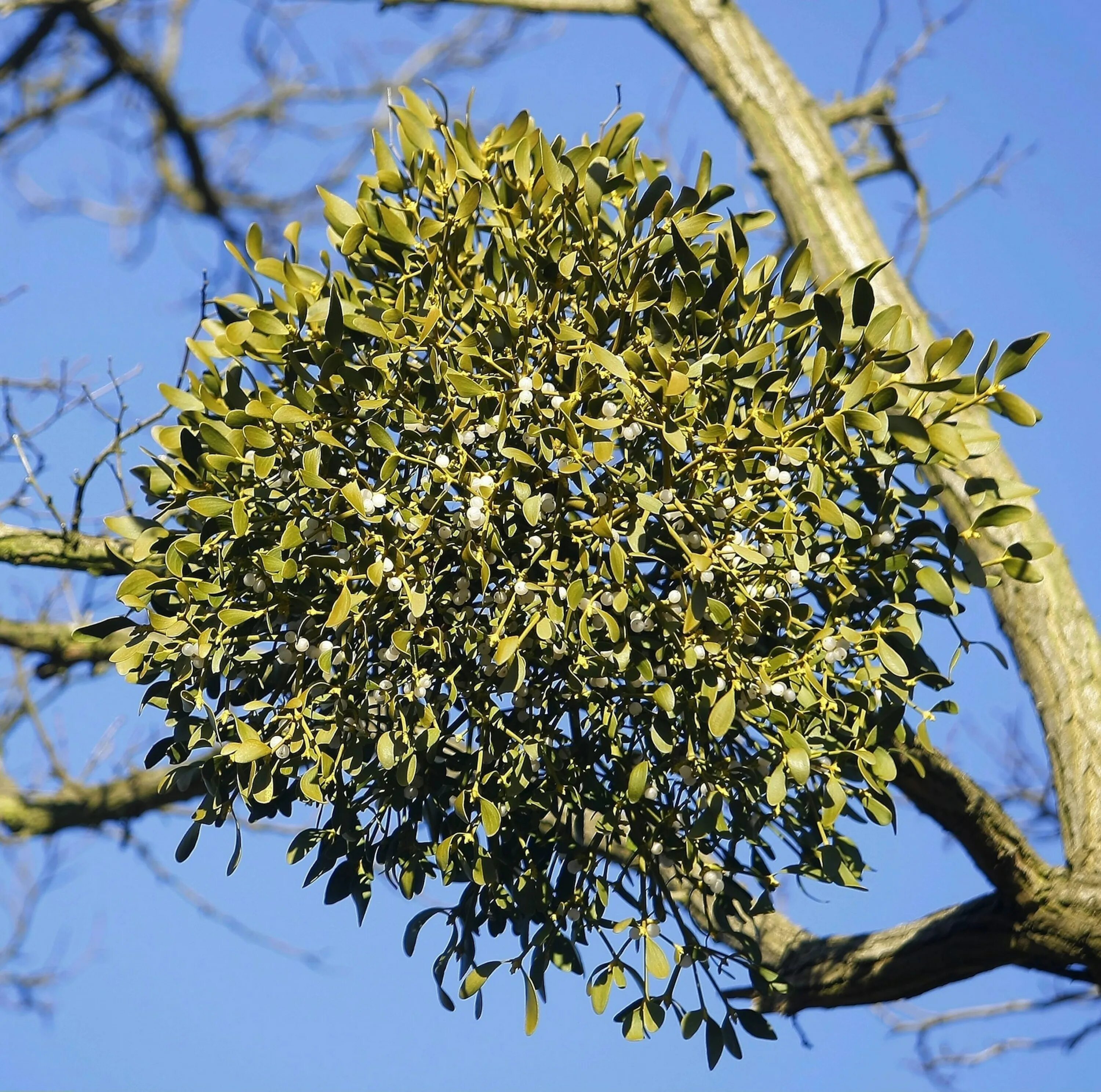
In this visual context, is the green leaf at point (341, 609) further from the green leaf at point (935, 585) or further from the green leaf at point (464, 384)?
the green leaf at point (935, 585)

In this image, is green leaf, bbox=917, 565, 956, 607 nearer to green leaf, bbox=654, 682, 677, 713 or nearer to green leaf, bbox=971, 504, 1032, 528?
green leaf, bbox=971, 504, 1032, 528

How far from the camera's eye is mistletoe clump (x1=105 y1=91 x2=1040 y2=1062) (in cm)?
126

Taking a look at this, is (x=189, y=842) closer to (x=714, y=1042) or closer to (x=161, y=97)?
(x=714, y=1042)

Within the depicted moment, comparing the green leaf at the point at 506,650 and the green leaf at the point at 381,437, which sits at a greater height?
the green leaf at the point at 381,437

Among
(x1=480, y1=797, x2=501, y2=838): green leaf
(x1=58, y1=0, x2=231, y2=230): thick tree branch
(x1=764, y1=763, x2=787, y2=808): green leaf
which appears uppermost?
(x1=58, y1=0, x2=231, y2=230): thick tree branch

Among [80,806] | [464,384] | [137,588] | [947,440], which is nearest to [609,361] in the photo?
[464,384]

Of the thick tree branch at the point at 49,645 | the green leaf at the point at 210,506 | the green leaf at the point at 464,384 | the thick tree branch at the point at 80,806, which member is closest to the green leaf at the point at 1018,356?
the green leaf at the point at 464,384

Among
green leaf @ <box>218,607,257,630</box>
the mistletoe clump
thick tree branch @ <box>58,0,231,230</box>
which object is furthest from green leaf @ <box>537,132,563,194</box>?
thick tree branch @ <box>58,0,231,230</box>

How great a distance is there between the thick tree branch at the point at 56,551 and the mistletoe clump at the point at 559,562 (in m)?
0.50

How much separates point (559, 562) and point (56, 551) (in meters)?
1.03

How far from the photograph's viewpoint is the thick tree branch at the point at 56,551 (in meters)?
1.87

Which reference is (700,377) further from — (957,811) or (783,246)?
(783,246)

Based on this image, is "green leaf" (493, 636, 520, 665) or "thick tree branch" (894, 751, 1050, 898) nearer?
"green leaf" (493, 636, 520, 665)

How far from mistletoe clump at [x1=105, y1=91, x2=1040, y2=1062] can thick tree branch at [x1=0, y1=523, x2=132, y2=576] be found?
1.63 ft
